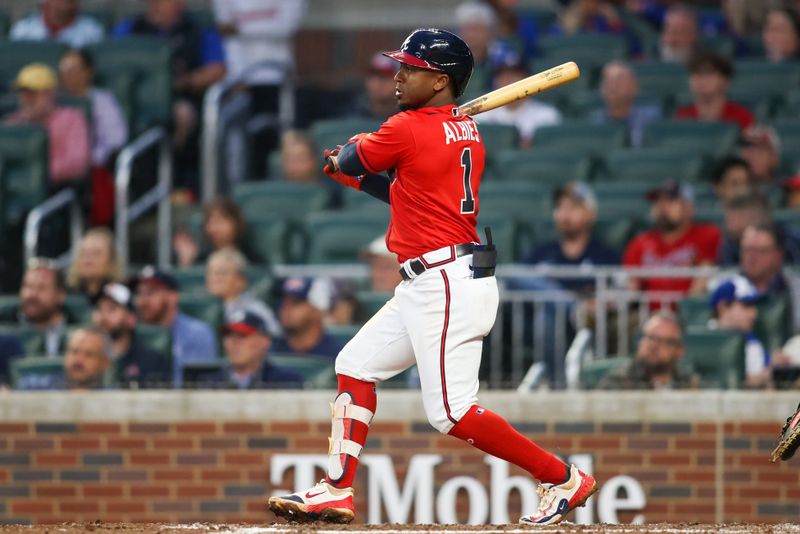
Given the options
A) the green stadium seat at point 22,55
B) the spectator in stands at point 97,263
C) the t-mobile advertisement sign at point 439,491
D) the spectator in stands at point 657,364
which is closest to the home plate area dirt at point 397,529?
the t-mobile advertisement sign at point 439,491

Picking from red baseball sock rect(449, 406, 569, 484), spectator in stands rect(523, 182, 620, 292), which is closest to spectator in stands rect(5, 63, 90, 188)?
spectator in stands rect(523, 182, 620, 292)

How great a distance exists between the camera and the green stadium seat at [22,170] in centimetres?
1042

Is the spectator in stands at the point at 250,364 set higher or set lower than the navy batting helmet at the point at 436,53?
lower

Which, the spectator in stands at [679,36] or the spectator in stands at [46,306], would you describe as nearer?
the spectator in stands at [46,306]

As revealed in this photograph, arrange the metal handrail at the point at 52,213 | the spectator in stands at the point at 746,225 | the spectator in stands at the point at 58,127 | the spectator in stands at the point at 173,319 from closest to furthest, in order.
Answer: the spectator in stands at the point at 173,319, the spectator in stands at the point at 746,225, the metal handrail at the point at 52,213, the spectator in stands at the point at 58,127

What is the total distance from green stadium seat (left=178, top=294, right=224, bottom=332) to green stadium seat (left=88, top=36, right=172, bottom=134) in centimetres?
275

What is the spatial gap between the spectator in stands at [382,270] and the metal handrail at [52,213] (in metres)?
2.51

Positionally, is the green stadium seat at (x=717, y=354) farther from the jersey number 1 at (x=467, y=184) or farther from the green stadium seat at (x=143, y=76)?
the green stadium seat at (x=143, y=76)

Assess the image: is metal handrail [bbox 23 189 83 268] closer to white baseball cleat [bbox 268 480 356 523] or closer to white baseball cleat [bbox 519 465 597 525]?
white baseball cleat [bbox 268 480 356 523]

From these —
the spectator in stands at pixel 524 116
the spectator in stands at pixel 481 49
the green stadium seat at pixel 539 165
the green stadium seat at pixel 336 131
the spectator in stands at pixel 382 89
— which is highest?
the spectator in stands at pixel 481 49

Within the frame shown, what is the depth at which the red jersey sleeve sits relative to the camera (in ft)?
17.0

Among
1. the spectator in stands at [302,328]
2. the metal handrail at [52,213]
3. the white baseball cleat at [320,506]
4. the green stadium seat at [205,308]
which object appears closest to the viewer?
the white baseball cleat at [320,506]

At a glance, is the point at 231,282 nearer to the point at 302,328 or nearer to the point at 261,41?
the point at 302,328

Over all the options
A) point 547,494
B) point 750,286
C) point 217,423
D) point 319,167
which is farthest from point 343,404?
point 319,167
